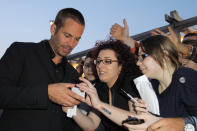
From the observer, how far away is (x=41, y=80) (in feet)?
6.33

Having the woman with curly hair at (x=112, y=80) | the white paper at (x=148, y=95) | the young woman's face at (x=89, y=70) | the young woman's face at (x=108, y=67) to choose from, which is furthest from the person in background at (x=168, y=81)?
the young woman's face at (x=89, y=70)

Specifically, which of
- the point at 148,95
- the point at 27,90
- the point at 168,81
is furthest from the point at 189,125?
the point at 27,90

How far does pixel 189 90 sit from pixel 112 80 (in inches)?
54.6

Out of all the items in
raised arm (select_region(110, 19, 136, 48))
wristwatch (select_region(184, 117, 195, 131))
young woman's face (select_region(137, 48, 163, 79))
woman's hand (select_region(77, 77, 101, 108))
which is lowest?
wristwatch (select_region(184, 117, 195, 131))

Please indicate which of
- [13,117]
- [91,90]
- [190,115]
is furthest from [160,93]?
[13,117]

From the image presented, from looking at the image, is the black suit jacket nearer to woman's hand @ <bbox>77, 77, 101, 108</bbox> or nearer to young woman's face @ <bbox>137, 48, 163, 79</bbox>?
woman's hand @ <bbox>77, 77, 101, 108</bbox>

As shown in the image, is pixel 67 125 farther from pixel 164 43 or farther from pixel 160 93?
pixel 164 43

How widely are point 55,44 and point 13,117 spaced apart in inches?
35.7

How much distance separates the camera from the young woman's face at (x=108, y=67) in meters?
2.76

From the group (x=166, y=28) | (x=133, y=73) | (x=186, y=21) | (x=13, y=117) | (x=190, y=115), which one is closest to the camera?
(x=190, y=115)

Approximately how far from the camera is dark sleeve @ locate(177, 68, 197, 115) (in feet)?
4.98

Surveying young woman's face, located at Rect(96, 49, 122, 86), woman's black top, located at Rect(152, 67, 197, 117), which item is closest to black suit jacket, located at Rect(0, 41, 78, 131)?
young woman's face, located at Rect(96, 49, 122, 86)

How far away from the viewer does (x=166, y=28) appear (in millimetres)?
2666

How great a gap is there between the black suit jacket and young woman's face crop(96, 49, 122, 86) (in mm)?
788
